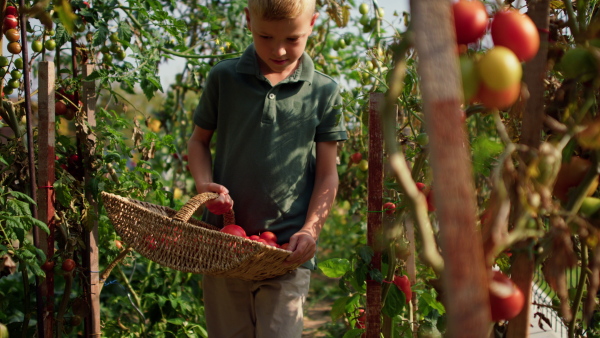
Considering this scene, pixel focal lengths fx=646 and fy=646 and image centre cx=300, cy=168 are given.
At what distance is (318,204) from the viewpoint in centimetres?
181

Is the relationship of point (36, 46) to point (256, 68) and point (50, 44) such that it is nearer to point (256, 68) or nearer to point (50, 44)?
point (50, 44)

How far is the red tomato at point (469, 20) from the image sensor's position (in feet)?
2.46

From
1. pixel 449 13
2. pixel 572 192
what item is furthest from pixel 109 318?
pixel 449 13

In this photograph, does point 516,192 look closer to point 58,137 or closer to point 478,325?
point 478,325

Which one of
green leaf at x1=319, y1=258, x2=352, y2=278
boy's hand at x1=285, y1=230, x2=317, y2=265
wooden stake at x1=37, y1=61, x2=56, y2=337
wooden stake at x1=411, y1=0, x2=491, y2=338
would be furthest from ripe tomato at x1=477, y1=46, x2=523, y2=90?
wooden stake at x1=37, y1=61, x2=56, y2=337

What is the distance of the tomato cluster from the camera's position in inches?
26.9

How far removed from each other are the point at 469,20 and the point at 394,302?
1.06m

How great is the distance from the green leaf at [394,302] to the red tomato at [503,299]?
92 centimetres

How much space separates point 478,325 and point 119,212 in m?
1.25

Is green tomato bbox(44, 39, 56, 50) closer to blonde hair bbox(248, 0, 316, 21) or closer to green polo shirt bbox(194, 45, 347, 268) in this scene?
green polo shirt bbox(194, 45, 347, 268)

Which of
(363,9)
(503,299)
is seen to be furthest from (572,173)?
(363,9)

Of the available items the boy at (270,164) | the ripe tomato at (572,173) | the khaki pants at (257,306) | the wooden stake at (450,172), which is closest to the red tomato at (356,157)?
the boy at (270,164)

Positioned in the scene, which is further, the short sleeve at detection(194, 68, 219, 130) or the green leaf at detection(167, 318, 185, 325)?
the green leaf at detection(167, 318, 185, 325)

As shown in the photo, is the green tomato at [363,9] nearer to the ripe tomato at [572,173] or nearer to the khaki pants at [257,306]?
the khaki pants at [257,306]
